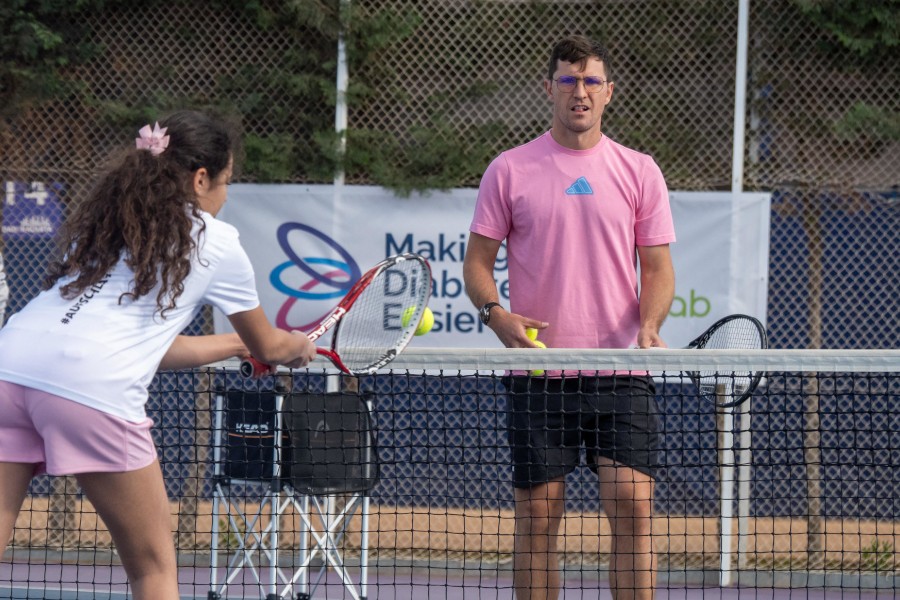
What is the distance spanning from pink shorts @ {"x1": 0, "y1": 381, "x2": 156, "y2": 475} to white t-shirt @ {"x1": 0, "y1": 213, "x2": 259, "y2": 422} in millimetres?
22

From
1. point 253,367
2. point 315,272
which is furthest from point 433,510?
point 253,367

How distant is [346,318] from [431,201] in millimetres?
3055

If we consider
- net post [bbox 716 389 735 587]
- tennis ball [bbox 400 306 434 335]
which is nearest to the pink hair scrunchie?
tennis ball [bbox 400 306 434 335]

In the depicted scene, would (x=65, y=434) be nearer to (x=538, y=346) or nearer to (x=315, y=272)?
(x=538, y=346)

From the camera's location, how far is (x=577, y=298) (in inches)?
137

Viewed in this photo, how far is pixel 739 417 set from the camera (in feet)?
19.0

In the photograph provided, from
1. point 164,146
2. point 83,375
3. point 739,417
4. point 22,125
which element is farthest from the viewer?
point 22,125

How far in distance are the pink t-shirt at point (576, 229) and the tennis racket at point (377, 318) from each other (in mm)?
283

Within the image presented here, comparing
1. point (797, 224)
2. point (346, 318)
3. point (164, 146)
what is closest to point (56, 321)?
point (164, 146)

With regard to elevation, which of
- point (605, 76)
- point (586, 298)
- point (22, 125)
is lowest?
point (586, 298)

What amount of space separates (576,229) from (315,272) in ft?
10.1

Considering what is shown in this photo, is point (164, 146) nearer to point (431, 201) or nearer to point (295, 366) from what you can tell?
point (295, 366)

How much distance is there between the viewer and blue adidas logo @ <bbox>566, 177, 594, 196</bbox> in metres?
3.48

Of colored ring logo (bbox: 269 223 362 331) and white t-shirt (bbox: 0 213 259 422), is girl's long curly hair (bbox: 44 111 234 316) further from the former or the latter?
colored ring logo (bbox: 269 223 362 331)
